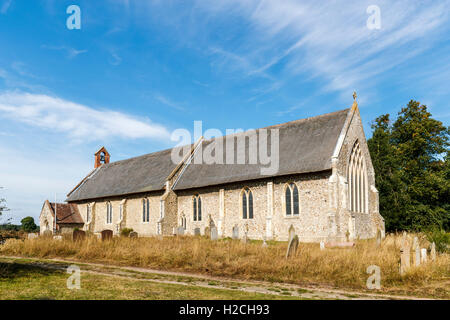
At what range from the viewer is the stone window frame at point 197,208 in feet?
101

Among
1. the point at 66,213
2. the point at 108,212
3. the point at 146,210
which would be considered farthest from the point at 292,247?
the point at 66,213

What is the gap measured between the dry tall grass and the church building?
292 inches

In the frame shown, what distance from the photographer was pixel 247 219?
27.7 meters

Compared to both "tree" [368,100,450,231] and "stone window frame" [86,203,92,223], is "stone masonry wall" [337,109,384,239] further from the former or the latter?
"stone window frame" [86,203,92,223]

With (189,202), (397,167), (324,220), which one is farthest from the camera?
(397,167)

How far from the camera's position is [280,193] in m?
26.1

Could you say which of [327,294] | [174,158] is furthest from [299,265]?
[174,158]

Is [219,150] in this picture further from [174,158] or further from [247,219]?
[247,219]

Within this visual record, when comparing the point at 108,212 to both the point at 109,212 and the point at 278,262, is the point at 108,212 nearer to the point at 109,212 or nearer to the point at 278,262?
the point at 109,212

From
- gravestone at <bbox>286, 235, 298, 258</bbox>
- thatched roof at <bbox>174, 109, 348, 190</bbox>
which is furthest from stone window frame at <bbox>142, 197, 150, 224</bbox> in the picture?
gravestone at <bbox>286, 235, 298, 258</bbox>

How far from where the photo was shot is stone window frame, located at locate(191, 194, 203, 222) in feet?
101

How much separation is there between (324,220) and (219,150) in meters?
13.0

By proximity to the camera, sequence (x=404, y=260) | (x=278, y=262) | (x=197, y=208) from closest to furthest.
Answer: (x=404, y=260) → (x=278, y=262) → (x=197, y=208)

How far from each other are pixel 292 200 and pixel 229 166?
6970 mm
